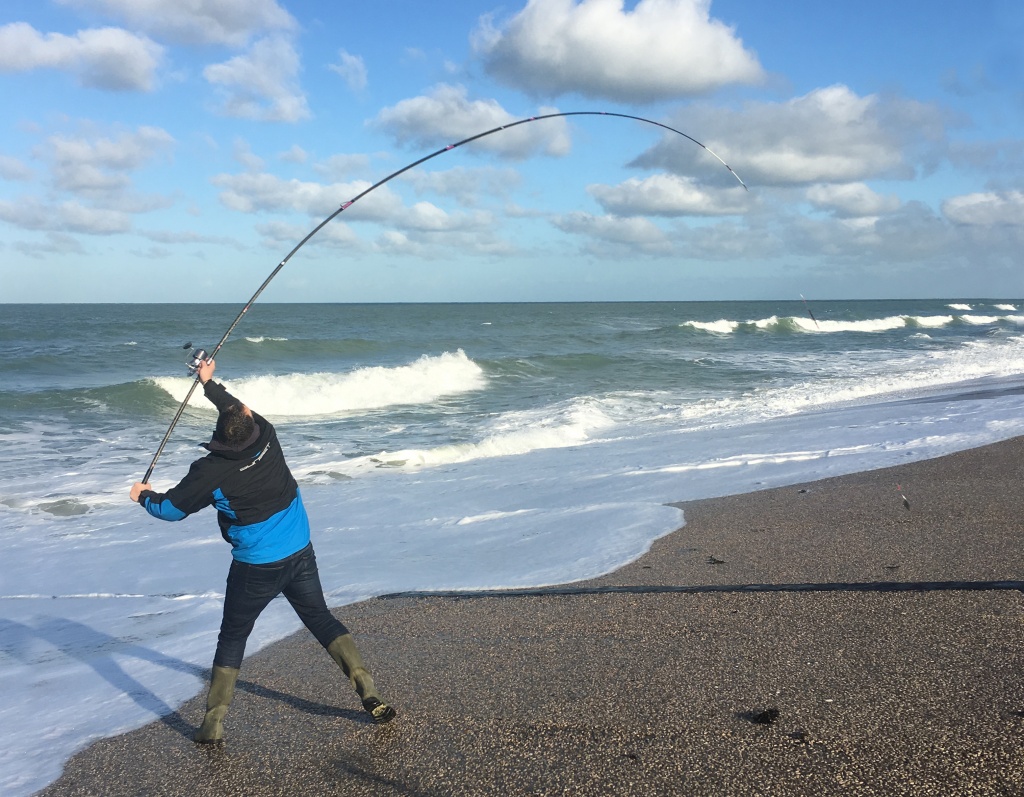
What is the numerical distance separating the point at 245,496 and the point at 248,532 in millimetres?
161

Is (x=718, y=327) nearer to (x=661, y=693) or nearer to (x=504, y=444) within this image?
(x=504, y=444)

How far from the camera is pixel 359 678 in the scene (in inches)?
145

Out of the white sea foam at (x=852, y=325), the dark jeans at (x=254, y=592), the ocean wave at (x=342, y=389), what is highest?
the dark jeans at (x=254, y=592)

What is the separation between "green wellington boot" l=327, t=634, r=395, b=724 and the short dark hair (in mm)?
977

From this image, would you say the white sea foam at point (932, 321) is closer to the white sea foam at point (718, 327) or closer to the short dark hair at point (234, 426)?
the white sea foam at point (718, 327)

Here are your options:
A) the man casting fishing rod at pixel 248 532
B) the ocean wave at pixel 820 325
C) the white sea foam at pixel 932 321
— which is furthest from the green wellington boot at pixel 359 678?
the white sea foam at pixel 932 321

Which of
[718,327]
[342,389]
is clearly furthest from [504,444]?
[718,327]

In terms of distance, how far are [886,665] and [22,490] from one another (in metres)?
10.4

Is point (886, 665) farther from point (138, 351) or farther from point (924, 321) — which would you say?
point (924, 321)

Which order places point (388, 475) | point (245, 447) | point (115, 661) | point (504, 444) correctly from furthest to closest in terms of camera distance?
point (504, 444) < point (388, 475) < point (115, 661) < point (245, 447)

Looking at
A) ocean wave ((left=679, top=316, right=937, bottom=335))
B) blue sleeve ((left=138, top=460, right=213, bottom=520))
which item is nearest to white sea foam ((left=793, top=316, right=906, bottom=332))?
ocean wave ((left=679, top=316, right=937, bottom=335))

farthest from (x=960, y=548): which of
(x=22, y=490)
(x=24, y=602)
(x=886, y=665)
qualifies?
(x=22, y=490)

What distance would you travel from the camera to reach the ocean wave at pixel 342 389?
2222 centimetres

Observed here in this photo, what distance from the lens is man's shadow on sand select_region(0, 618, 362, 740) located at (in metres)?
3.95
